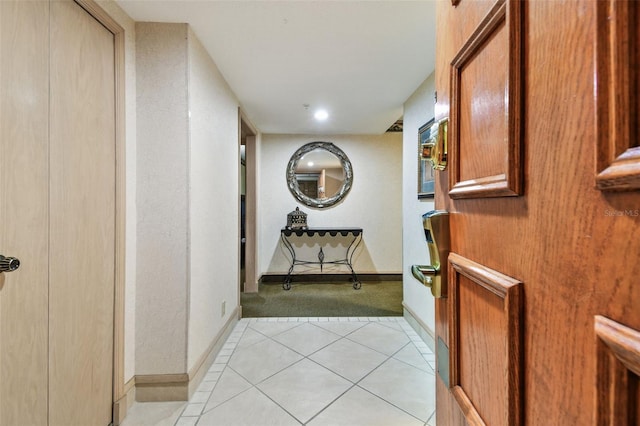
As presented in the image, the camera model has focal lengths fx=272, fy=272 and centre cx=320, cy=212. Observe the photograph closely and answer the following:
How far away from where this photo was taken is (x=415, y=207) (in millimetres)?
2447

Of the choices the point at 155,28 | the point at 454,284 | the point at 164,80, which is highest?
the point at 155,28

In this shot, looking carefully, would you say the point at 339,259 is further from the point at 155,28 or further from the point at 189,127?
the point at 155,28

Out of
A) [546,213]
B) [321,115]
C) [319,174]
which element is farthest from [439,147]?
[319,174]

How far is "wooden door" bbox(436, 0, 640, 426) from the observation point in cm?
25

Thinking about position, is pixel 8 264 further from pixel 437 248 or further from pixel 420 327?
pixel 420 327

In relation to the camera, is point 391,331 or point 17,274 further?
point 391,331

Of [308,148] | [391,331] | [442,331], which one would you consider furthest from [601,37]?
[308,148]

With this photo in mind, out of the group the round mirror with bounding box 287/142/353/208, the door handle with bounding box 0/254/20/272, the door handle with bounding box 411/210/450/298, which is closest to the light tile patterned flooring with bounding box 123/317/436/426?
the door handle with bounding box 0/254/20/272

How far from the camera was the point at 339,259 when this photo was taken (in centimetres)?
411

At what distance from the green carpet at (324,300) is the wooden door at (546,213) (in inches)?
96.2

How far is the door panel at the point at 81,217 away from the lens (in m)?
1.12

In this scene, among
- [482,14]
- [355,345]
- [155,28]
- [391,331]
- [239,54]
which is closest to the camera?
[482,14]

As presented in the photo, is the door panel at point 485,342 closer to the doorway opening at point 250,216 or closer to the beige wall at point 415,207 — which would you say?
the beige wall at point 415,207

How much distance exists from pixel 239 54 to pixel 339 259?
118 inches
